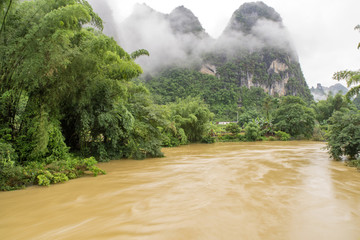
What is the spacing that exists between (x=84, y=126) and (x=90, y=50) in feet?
Answer: 8.86

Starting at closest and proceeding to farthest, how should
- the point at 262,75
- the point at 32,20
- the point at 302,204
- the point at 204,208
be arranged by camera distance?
1. the point at 204,208
2. the point at 302,204
3. the point at 32,20
4. the point at 262,75

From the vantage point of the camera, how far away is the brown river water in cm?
278

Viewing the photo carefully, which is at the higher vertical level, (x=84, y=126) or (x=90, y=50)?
(x=90, y=50)

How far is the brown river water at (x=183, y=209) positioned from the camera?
2781 millimetres

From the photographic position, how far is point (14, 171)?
4.67m

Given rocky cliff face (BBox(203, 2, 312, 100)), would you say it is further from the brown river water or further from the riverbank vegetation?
the brown river water

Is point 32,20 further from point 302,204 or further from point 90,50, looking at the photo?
point 302,204

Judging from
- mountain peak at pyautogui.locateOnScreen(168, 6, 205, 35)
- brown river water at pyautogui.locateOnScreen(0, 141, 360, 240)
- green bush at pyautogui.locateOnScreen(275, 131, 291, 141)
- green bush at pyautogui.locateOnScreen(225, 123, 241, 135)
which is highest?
mountain peak at pyautogui.locateOnScreen(168, 6, 205, 35)

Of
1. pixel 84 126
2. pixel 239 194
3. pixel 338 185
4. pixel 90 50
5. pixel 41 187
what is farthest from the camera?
pixel 84 126

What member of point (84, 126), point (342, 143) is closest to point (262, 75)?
point (342, 143)

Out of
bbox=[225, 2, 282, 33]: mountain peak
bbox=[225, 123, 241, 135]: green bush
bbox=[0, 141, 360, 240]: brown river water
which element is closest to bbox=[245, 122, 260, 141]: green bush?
bbox=[225, 123, 241, 135]: green bush

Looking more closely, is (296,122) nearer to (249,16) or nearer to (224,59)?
(224,59)

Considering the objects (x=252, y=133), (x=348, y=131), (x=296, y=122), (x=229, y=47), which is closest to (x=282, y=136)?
(x=296, y=122)

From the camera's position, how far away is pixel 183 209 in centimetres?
358
